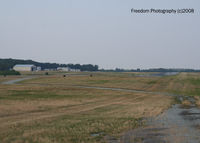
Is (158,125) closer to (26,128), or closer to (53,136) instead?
(53,136)

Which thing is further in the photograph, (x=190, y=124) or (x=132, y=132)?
(x=190, y=124)

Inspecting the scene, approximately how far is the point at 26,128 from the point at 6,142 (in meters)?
4.63

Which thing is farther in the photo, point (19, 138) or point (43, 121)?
point (43, 121)

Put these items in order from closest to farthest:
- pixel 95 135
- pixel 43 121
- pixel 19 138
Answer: pixel 19 138 < pixel 95 135 < pixel 43 121

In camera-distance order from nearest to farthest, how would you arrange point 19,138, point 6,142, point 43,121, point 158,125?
point 6,142 → point 19,138 → point 158,125 → point 43,121

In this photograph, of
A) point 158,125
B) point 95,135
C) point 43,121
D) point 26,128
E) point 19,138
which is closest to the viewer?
point 19,138

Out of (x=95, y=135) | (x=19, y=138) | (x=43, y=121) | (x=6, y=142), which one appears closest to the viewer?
(x=6, y=142)

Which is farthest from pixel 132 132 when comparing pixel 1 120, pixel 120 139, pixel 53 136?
pixel 1 120

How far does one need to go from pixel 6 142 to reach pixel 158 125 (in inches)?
496

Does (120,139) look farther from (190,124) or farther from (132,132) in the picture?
(190,124)

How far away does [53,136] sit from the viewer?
712 inches

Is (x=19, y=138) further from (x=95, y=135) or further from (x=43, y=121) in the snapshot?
(x=43, y=121)

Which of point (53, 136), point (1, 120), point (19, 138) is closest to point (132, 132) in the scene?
point (53, 136)

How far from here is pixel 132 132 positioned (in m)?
19.8
